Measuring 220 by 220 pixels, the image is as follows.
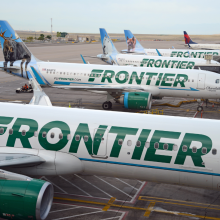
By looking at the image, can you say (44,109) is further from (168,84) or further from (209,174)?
(168,84)

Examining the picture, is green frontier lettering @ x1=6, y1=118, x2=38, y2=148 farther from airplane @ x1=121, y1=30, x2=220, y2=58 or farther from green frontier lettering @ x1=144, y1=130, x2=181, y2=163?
airplane @ x1=121, y1=30, x2=220, y2=58

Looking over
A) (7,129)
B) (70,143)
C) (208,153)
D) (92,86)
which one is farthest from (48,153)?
(92,86)

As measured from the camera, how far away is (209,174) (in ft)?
45.2

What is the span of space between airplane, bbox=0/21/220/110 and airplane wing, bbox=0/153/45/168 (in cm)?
1733

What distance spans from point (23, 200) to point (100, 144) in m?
4.72

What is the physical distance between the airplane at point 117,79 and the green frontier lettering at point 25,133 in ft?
54.6

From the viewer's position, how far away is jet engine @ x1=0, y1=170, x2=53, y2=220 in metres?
11.4

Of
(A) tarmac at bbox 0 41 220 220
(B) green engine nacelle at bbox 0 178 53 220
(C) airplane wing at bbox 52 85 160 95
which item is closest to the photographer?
(B) green engine nacelle at bbox 0 178 53 220

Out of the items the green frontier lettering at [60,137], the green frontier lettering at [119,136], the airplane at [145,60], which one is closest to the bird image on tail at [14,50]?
the airplane at [145,60]

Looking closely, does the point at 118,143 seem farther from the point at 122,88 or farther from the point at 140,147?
the point at 122,88

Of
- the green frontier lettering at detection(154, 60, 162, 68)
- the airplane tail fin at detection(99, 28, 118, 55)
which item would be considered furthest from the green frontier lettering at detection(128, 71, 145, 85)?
the airplane tail fin at detection(99, 28, 118, 55)

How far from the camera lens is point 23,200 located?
451 inches

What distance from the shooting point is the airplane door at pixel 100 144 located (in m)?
14.9

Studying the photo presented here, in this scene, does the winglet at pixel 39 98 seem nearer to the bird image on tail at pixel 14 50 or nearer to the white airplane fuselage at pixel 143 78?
the white airplane fuselage at pixel 143 78
